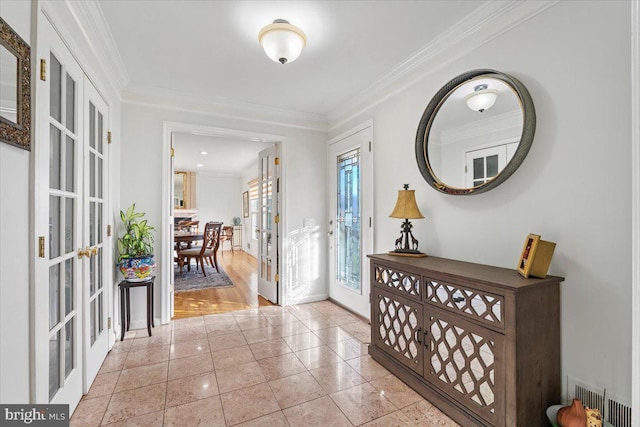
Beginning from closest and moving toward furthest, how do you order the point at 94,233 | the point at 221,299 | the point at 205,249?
1. the point at 94,233
2. the point at 221,299
3. the point at 205,249

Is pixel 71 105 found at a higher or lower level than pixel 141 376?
higher

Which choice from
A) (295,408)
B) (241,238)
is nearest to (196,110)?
(295,408)

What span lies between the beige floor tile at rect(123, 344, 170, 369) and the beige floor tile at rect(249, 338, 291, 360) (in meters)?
0.74

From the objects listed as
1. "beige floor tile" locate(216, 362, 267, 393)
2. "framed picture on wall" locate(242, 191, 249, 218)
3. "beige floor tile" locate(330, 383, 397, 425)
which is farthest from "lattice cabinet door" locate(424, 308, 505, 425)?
"framed picture on wall" locate(242, 191, 249, 218)

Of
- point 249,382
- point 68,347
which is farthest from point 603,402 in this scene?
point 68,347

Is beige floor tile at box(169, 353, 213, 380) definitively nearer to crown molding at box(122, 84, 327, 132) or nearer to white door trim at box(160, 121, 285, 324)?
white door trim at box(160, 121, 285, 324)

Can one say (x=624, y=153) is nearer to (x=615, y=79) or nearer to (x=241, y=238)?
(x=615, y=79)

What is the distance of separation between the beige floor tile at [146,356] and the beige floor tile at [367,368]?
1591mm

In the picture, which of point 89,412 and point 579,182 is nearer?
point 579,182

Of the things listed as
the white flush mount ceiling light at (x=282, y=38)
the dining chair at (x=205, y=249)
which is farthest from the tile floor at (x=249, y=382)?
the dining chair at (x=205, y=249)

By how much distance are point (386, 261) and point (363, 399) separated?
95 cm

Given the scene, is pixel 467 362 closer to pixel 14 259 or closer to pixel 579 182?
pixel 579 182

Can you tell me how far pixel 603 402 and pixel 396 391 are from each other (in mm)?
1074

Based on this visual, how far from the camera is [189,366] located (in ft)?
7.68
